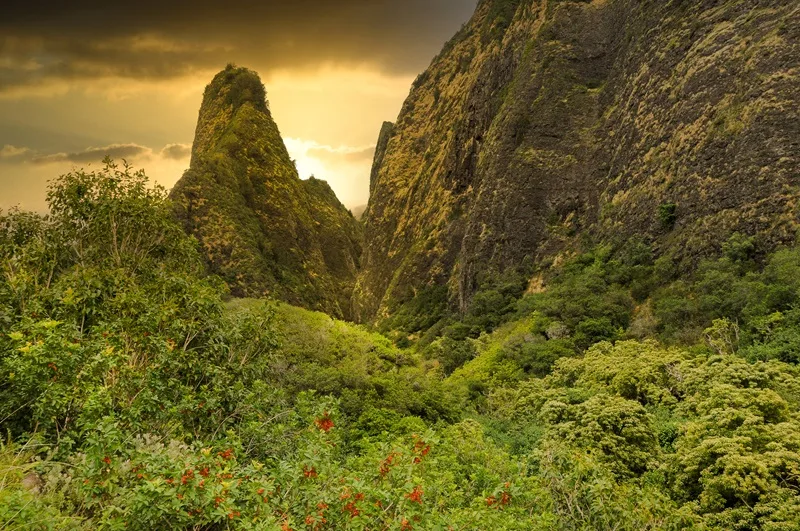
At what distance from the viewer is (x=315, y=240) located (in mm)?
106062

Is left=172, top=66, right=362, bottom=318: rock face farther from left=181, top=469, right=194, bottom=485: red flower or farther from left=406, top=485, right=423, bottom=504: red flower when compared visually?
left=181, top=469, right=194, bottom=485: red flower

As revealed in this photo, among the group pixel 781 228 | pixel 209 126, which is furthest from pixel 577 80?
pixel 209 126

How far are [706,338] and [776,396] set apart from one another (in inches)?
481

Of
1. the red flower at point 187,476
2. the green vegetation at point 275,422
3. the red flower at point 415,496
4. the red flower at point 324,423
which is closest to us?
the red flower at point 187,476

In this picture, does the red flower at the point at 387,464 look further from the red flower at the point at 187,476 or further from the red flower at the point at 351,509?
the red flower at the point at 187,476

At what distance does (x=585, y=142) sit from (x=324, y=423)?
53319 mm

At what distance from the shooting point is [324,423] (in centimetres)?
841

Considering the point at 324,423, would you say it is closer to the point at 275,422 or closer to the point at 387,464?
the point at 387,464

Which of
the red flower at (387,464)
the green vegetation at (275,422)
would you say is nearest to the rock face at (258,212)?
the green vegetation at (275,422)

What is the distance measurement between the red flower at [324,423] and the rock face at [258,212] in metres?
65.7

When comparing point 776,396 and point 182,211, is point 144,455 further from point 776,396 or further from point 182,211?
point 182,211

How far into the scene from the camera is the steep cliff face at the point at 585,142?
106ft

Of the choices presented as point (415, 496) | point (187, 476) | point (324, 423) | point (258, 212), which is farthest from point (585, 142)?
point (258, 212)

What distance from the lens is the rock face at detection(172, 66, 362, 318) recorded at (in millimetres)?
77812
